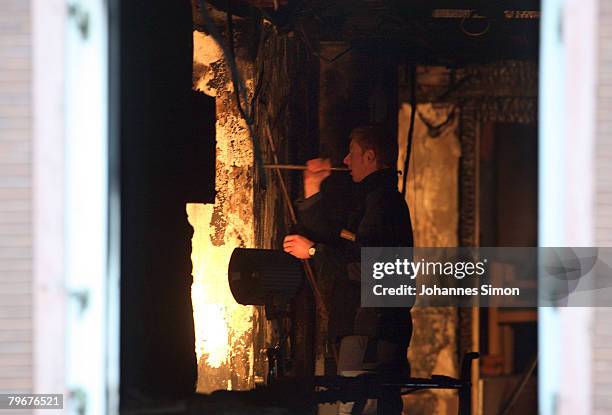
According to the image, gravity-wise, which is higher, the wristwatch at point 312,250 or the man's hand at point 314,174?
the man's hand at point 314,174

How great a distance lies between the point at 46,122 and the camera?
10.7ft

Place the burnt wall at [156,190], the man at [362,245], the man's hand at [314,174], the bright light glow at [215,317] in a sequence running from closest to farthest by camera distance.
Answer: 1. the burnt wall at [156,190]
2. the bright light glow at [215,317]
3. the man at [362,245]
4. the man's hand at [314,174]

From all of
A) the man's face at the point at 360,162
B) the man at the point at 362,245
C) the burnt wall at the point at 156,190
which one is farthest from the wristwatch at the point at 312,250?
the burnt wall at the point at 156,190

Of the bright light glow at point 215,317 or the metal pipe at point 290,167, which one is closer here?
the bright light glow at point 215,317

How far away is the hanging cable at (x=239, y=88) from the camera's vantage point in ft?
16.1

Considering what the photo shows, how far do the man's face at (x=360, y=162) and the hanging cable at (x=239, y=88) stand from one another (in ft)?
1.70

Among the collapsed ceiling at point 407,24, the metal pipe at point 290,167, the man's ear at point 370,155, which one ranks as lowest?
the metal pipe at point 290,167

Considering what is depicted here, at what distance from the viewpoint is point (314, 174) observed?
246 inches

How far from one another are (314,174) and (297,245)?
580mm

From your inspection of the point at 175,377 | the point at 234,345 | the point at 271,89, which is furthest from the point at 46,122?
the point at 271,89

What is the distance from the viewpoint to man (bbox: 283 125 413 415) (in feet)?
18.4

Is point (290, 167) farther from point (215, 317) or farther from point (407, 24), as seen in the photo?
point (407, 24)

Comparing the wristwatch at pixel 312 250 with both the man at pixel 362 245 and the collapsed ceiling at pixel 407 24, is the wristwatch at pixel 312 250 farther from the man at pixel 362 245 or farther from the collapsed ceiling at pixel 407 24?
the collapsed ceiling at pixel 407 24

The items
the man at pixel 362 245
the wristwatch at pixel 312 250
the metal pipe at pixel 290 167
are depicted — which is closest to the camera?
the man at pixel 362 245
